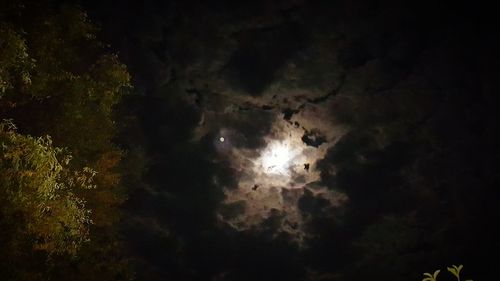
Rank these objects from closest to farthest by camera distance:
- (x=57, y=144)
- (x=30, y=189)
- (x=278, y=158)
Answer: (x=30, y=189)
(x=57, y=144)
(x=278, y=158)

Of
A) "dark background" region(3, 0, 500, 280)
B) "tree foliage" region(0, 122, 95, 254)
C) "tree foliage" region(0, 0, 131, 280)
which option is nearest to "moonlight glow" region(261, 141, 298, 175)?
"dark background" region(3, 0, 500, 280)

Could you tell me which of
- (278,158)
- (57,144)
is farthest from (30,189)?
(278,158)

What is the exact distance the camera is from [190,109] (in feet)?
31.8

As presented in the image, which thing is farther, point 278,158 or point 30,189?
point 278,158

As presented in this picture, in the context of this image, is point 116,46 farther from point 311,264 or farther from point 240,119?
point 311,264

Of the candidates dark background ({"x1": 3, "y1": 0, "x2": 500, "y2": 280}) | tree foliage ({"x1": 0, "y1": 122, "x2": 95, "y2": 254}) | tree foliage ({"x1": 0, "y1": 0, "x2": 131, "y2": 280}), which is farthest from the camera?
dark background ({"x1": 3, "y1": 0, "x2": 500, "y2": 280})

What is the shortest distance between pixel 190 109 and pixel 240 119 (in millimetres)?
1309

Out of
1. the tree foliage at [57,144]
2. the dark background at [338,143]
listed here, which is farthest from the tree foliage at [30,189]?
the dark background at [338,143]

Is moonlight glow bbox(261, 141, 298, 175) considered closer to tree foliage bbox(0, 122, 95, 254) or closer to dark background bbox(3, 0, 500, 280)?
dark background bbox(3, 0, 500, 280)

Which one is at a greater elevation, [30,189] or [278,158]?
[278,158]

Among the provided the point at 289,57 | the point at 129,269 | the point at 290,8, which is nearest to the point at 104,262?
the point at 129,269

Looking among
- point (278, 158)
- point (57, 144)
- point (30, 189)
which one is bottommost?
point (30, 189)

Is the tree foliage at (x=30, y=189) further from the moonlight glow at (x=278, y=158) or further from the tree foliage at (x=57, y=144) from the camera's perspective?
the moonlight glow at (x=278, y=158)

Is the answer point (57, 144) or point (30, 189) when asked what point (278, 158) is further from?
point (30, 189)
